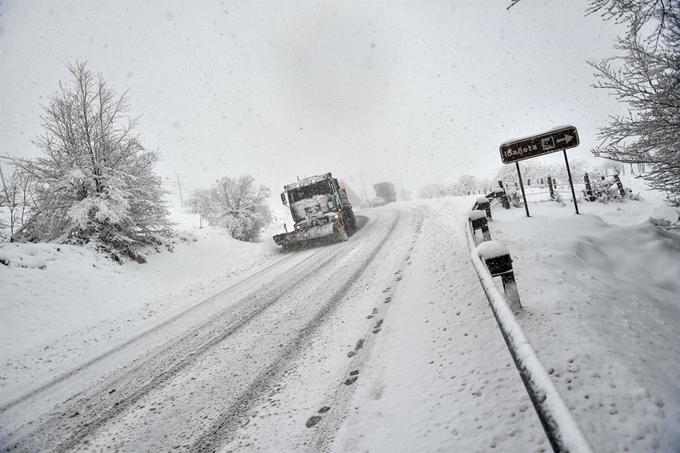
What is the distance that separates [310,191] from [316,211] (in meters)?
1.08

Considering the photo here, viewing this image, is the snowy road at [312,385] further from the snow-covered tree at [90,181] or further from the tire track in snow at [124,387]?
the snow-covered tree at [90,181]

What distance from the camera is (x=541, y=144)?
26.5 feet

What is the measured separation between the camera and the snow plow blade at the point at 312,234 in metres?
11.9

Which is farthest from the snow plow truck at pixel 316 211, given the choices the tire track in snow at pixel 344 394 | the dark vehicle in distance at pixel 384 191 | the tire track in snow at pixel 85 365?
the dark vehicle in distance at pixel 384 191

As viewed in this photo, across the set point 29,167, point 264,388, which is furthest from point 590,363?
point 29,167

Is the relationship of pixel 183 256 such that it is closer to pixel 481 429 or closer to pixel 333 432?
pixel 333 432

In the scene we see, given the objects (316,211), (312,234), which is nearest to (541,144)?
(312,234)

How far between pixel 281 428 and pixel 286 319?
2.31 metres

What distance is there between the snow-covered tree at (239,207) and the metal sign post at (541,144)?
15.2m

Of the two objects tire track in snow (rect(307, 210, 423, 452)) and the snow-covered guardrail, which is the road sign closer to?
tire track in snow (rect(307, 210, 423, 452))

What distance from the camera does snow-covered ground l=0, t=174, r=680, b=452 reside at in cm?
185

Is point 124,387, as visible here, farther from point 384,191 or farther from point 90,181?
point 384,191

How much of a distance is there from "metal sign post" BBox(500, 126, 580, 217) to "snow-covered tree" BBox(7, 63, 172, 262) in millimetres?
11547

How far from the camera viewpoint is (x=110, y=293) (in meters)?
8.48
